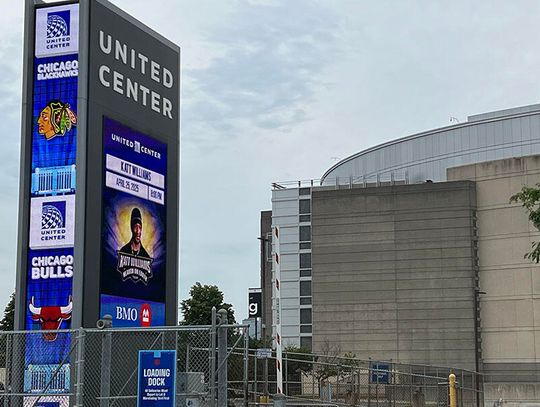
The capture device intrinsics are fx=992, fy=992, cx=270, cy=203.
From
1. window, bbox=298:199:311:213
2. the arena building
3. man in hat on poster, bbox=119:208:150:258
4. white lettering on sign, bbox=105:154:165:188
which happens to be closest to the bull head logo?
man in hat on poster, bbox=119:208:150:258

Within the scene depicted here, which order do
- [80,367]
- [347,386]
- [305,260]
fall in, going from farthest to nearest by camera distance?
[305,260] → [347,386] → [80,367]

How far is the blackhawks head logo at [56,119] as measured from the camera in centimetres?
2092

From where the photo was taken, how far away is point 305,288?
374 feet

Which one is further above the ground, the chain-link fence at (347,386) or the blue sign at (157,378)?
the blue sign at (157,378)

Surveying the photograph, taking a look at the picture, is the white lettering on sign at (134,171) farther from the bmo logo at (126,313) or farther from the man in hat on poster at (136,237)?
the bmo logo at (126,313)

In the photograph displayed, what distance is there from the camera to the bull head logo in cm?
2014

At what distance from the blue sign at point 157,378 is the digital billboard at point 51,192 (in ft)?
14.6

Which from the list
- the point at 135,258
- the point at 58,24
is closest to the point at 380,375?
the point at 135,258

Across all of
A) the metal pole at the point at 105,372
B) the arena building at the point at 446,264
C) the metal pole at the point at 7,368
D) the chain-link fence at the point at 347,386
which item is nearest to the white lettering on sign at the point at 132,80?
the metal pole at the point at 7,368

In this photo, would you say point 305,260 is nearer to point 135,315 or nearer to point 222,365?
point 135,315

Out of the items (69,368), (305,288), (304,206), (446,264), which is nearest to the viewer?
(69,368)

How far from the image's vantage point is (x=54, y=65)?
21.3 metres

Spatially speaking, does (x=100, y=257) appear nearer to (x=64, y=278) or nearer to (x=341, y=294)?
(x=64, y=278)

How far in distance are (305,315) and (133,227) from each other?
92.1 meters
